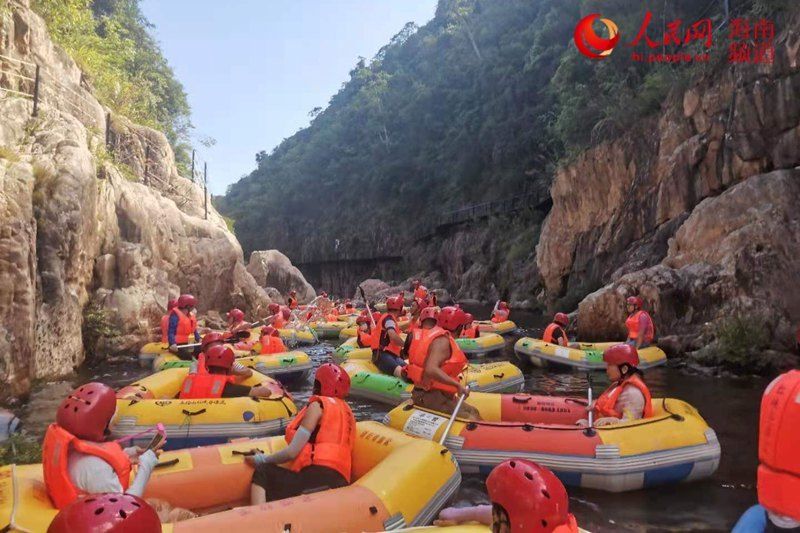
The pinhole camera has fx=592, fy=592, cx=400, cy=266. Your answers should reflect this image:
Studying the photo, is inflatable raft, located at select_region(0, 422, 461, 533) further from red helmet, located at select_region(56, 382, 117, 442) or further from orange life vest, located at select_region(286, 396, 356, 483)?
red helmet, located at select_region(56, 382, 117, 442)

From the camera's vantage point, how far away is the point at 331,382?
4250 millimetres

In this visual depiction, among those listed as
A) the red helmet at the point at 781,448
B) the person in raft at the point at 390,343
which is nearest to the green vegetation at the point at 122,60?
the person in raft at the point at 390,343

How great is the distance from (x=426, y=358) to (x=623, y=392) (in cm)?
198

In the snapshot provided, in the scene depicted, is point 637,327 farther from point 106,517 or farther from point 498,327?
point 106,517

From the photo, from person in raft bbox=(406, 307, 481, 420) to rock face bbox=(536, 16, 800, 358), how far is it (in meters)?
7.15

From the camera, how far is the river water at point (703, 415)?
16.1 ft

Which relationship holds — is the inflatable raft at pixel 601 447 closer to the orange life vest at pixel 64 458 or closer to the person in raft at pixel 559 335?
the orange life vest at pixel 64 458

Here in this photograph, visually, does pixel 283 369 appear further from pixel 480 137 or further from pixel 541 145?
pixel 480 137

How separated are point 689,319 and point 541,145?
75.8 feet

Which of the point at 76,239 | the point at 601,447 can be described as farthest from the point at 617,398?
the point at 76,239

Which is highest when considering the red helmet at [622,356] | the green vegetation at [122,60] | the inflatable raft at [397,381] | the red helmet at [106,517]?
the green vegetation at [122,60]

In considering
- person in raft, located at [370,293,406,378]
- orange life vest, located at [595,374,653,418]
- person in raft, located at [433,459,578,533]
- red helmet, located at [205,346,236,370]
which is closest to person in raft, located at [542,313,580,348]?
person in raft, located at [370,293,406,378]

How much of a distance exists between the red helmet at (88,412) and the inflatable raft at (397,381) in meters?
5.32

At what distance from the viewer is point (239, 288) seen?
17.2 m
